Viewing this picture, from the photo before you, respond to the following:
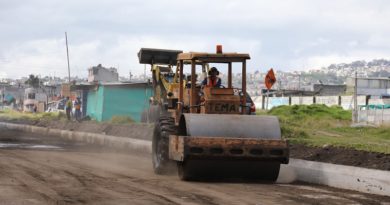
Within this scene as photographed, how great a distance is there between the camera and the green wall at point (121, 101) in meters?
49.2

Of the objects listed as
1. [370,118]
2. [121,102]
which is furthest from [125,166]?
[121,102]

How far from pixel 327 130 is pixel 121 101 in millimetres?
26496

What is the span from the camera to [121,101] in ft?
166

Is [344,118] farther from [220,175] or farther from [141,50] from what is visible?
[220,175]

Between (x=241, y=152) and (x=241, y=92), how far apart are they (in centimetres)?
206

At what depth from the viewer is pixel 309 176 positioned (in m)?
12.9

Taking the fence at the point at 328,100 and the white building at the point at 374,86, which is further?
the white building at the point at 374,86

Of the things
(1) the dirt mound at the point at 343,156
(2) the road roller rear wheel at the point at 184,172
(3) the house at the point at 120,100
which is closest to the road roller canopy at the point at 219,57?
(2) the road roller rear wheel at the point at 184,172

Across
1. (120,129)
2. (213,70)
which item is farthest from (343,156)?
(120,129)

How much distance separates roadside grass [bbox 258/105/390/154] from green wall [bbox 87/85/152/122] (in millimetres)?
12429

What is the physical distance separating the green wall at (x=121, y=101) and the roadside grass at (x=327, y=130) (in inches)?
489

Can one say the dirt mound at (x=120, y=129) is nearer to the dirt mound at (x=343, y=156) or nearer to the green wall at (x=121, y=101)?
the green wall at (x=121, y=101)

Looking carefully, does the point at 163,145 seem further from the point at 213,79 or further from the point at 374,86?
the point at 374,86

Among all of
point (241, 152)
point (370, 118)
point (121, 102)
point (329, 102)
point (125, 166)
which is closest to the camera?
point (241, 152)
